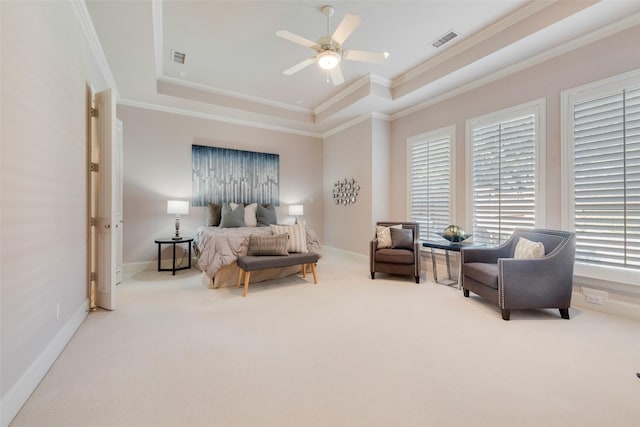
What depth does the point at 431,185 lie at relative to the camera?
4.82 meters

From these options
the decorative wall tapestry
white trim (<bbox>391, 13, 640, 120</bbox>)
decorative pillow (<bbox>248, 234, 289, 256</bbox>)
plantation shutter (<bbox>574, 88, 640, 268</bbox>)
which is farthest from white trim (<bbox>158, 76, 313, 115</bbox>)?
plantation shutter (<bbox>574, 88, 640, 268</bbox>)

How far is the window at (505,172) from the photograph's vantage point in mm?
3471

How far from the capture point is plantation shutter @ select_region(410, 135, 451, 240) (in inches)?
181

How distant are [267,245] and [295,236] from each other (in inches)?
20.6

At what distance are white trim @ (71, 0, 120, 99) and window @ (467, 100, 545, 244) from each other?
4.80 m

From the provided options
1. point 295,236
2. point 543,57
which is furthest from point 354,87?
point 295,236

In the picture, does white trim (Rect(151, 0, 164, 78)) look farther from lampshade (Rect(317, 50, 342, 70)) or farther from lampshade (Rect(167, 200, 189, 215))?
lampshade (Rect(167, 200, 189, 215))

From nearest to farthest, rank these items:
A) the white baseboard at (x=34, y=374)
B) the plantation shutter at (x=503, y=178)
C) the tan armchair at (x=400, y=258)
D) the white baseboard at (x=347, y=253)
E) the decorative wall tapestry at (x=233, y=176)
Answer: the white baseboard at (x=34, y=374)
the plantation shutter at (x=503, y=178)
the tan armchair at (x=400, y=258)
the decorative wall tapestry at (x=233, y=176)
the white baseboard at (x=347, y=253)

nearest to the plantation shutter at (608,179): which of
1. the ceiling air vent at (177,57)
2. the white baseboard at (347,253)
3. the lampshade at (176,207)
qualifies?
the white baseboard at (347,253)

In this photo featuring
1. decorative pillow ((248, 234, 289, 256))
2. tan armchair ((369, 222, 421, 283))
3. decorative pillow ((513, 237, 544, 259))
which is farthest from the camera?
tan armchair ((369, 222, 421, 283))

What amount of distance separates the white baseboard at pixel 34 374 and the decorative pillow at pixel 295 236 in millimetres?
2405

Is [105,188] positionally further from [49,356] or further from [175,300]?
[49,356]

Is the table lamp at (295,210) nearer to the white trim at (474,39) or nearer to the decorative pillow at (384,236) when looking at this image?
the decorative pillow at (384,236)

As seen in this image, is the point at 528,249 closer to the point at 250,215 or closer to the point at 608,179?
the point at 608,179
